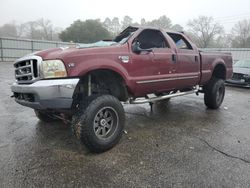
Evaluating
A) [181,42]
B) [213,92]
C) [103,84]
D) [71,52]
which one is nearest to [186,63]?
[181,42]

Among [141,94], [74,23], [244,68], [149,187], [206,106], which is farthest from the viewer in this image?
[74,23]

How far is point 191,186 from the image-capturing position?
Answer: 8.49ft

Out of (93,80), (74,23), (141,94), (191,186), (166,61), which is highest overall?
(74,23)

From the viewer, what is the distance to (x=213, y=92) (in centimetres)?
608

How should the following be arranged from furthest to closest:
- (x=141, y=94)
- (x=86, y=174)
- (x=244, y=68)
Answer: (x=244, y=68)
(x=141, y=94)
(x=86, y=174)

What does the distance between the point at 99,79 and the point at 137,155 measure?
1365 mm

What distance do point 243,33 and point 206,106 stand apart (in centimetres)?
5023

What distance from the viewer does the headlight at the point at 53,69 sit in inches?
123

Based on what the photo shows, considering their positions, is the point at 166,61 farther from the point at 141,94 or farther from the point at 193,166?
the point at 193,166

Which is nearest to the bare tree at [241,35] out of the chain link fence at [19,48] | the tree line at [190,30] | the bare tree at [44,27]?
the tree line at [190,30]

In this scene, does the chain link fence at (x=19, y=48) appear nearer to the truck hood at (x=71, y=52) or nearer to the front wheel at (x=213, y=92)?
the front wheel at (x=213, y=92)

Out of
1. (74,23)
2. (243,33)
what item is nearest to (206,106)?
(74,23)

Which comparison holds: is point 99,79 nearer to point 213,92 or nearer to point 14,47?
point 213,92

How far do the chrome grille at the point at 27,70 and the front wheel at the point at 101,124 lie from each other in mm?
851
